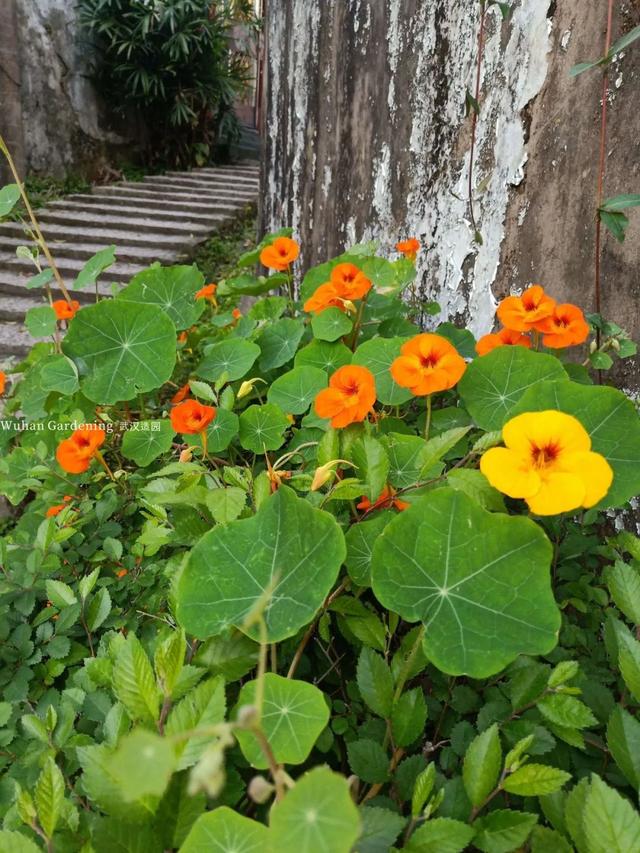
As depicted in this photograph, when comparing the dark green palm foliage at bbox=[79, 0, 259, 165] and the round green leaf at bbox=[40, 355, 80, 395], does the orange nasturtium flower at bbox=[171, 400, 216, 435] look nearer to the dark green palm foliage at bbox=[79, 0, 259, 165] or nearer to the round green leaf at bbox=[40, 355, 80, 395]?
the round green leaf at bbox=[40, 355, 80, 395]

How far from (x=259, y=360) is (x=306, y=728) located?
3.91 feet

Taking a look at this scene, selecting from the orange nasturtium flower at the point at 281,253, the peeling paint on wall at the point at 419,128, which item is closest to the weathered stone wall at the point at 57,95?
the peeling paint on wall at the point at 419,128

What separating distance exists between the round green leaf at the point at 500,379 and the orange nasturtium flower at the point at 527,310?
0.05 metres

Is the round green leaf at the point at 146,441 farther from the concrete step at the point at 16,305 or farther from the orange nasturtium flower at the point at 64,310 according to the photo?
the concrete step at the point at 16,305

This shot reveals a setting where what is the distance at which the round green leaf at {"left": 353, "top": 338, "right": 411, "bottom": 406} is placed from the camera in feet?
4.23

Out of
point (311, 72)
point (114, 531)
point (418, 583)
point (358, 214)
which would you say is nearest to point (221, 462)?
point (114, 531)

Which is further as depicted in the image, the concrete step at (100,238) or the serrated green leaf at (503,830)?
the concrete step at (100,238)

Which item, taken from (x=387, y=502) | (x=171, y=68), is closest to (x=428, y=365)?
(x=387, y=502)

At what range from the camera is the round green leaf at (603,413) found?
2.83 feet

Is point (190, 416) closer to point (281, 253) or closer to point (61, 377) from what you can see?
point (61, 377)

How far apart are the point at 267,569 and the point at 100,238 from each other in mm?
5712

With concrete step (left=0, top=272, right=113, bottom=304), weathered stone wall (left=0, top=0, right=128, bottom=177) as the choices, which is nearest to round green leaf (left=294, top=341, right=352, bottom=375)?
concrete step (left=0, top=272, right=113, bottom=304)

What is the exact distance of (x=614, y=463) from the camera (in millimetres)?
864

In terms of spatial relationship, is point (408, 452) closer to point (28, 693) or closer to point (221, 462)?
point (221, 462)
